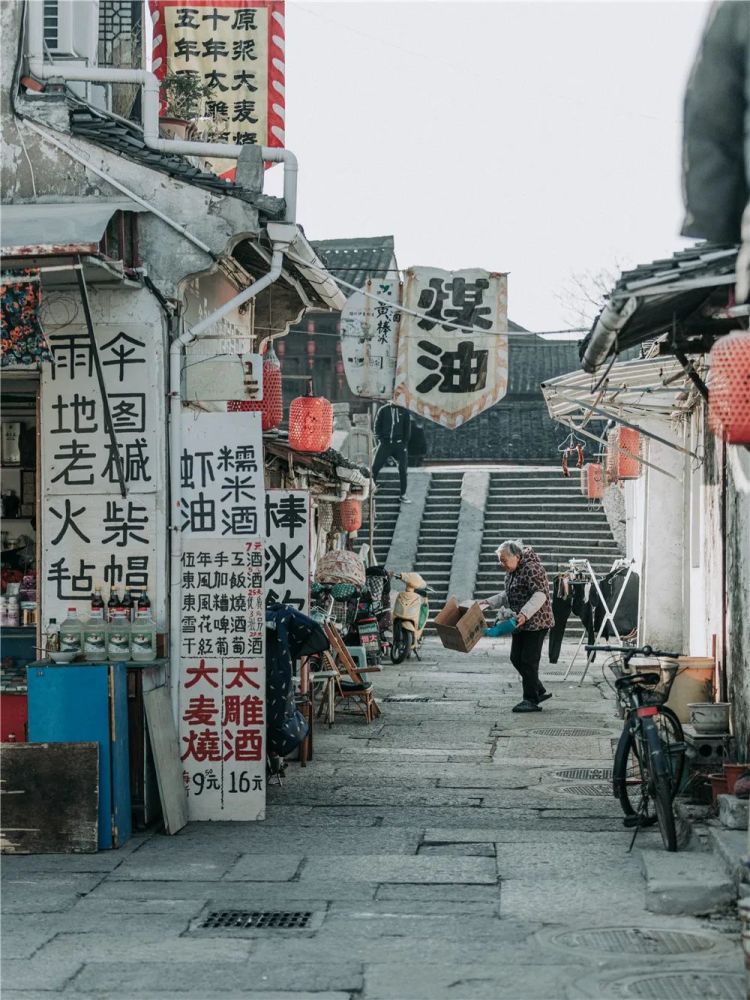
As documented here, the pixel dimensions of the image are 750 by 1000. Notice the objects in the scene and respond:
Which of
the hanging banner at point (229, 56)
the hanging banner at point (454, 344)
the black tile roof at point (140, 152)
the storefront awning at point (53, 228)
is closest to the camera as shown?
the storefront awning at point (53, 228)

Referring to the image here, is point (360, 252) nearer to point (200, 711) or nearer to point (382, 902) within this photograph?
point (200, 711)

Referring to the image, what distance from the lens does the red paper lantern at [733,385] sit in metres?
7.02

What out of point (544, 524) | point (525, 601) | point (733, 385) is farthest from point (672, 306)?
point (544, 524)

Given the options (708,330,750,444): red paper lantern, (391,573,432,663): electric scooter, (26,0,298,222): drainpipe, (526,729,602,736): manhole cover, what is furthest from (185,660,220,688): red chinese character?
(391,573,432,663): electric scooter

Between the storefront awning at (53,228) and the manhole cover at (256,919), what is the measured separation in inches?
176

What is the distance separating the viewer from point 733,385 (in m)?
7.04

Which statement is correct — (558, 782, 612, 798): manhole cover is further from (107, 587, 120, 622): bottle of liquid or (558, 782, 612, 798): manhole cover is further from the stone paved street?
(107, 587, 120, 622): bottle of liquid

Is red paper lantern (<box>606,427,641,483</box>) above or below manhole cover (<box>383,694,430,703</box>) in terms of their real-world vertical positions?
above

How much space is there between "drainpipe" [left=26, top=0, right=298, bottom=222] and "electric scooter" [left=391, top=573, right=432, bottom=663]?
13.7 m

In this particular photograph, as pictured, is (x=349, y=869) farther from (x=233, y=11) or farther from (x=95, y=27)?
(x=233, y=11)

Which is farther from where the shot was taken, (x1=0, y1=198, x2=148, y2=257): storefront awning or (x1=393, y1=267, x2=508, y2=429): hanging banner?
(x1=393, y1=267, x2=508, y2=429): hanging banner

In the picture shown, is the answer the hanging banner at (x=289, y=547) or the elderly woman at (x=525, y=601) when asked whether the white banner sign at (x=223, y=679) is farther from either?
the elderly woman at (x=525, y=601)

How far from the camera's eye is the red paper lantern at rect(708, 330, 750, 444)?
702cm

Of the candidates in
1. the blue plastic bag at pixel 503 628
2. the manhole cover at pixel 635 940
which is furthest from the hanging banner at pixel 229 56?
the manhole cover at pixel 635 940
